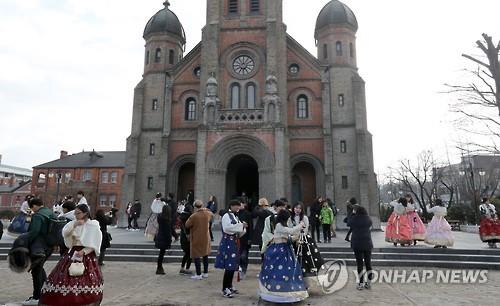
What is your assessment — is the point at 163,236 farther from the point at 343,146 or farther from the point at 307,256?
the point at 343,146

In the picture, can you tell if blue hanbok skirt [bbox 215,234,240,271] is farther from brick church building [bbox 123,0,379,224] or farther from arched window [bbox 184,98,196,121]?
arched window [bbox 184,98,196,121]

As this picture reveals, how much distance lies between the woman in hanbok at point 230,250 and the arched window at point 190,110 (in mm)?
20049

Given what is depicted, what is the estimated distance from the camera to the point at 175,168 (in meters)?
27.1

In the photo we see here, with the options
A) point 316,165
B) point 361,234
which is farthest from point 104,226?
point 316,165

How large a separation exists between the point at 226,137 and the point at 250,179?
549 centimetres

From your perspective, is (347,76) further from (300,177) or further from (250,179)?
(250,179)

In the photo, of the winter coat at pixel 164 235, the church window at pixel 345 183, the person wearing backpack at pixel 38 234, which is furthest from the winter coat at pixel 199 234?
→ the church window at pixel 345 183

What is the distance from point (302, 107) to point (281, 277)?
839 inches

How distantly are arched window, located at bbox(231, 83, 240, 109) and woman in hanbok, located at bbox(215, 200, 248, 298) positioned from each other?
59.5 ft

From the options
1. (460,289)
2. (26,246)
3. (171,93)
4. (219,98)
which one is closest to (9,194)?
(171,93)

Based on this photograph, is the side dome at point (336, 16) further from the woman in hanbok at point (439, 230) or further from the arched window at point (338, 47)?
the woman in hanbok at point (439, 230)

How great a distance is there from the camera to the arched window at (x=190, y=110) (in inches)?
1099

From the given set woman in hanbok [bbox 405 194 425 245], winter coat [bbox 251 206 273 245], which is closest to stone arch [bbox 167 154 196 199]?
woman in hanbok [bbox 405 194 425 245]

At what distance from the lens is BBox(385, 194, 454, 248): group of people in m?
13.5
